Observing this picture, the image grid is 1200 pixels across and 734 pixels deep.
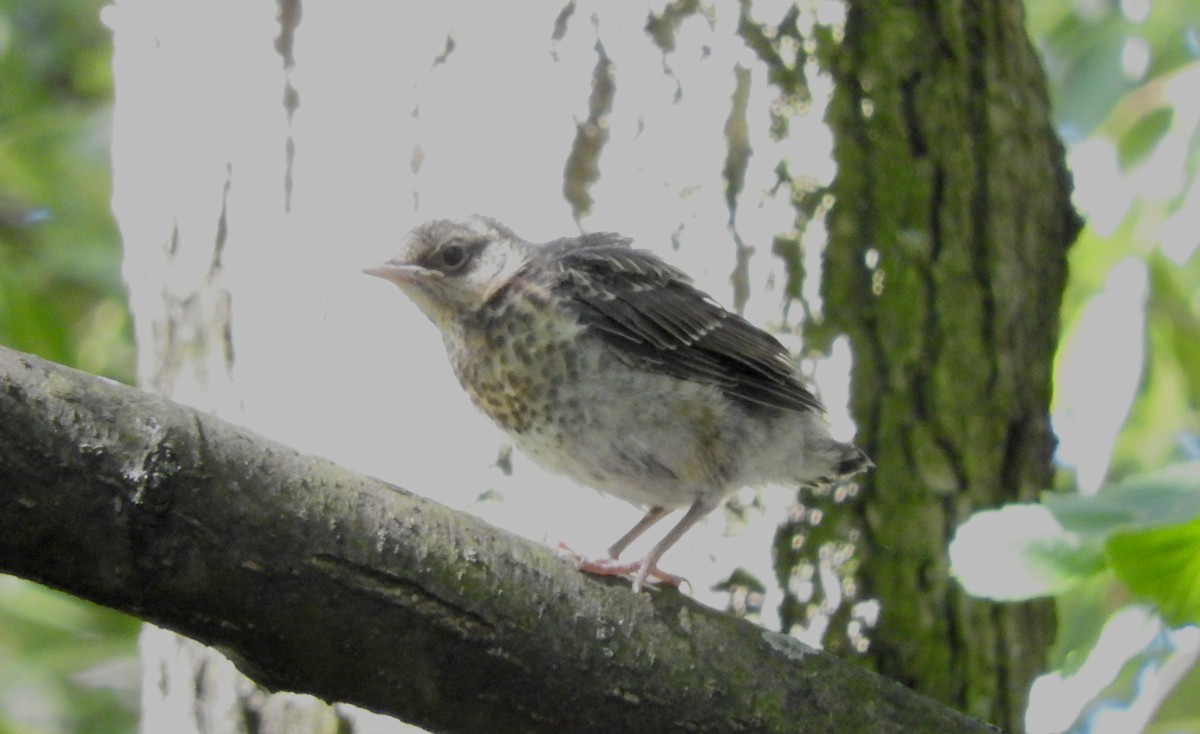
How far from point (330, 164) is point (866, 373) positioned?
1.30 m

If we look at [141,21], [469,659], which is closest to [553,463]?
[469,659]

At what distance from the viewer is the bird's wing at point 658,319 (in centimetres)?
281

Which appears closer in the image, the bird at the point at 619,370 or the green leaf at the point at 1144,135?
the bird at the point at 619,370

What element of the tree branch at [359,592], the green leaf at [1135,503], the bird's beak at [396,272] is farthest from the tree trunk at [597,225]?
the green leaf at [1135,503]

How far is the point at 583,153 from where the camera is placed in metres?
2.87

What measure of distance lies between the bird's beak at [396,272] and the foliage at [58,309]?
1.50 meters

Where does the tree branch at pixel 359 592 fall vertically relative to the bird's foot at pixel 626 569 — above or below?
below

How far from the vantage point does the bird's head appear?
2877mm

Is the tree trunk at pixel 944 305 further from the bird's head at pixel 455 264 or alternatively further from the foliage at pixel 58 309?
the foliage at pixel 58 309

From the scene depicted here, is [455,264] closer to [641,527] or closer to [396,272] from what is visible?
[396,272]

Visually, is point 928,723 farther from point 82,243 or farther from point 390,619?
point 82,243

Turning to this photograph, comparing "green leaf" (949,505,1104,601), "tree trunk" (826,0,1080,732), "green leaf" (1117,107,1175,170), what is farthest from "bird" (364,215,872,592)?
"green leaf" (1117,107,1175,170)

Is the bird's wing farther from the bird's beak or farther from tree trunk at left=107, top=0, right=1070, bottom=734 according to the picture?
the bird's beak

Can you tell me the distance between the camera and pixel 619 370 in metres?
2.77
